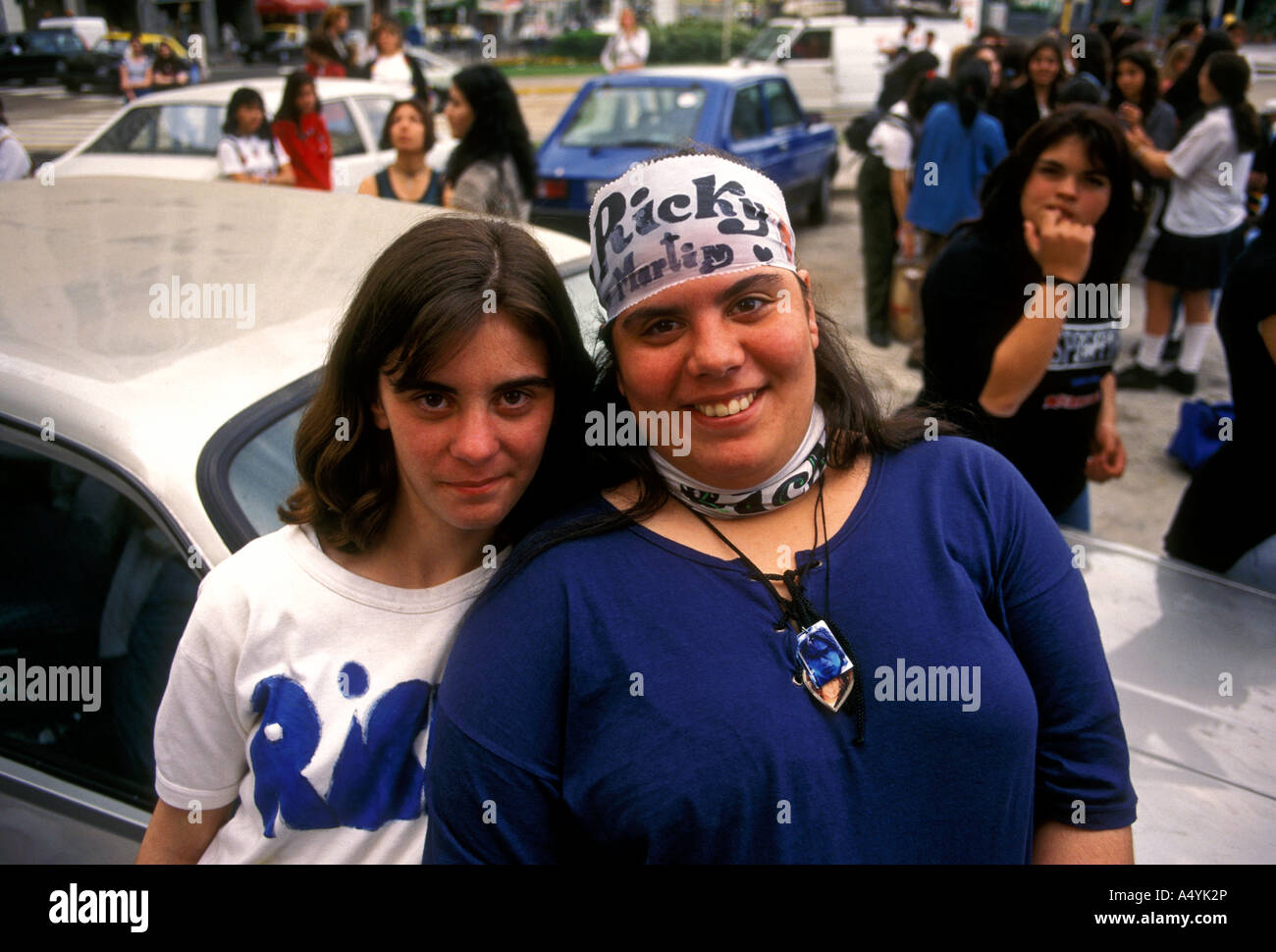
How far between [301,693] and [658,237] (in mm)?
755

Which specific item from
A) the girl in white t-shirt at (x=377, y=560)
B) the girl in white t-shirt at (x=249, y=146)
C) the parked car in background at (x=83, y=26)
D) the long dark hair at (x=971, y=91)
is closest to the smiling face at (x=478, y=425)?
the girl in white t-shirt at (x=377, y=560)

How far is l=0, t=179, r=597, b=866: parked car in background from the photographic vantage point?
67.7 inches

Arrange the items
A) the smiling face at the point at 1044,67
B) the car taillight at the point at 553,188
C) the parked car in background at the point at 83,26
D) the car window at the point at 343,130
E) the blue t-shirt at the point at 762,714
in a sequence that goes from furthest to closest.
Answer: the parked car in background at the point at 83,26 < the car taillight at the point at 553,188 < the car window at the point at 343,130 < the smiling face at the point at 1044,67 < the blue t-shirt at the point at 762,714

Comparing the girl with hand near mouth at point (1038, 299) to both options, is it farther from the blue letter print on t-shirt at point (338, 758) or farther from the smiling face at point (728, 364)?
the blue letter print on t-shirt at point (338, 758)

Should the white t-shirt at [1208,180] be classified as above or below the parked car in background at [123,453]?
above

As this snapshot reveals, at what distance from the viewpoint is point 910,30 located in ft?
36.3

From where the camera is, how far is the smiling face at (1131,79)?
23.9 ft

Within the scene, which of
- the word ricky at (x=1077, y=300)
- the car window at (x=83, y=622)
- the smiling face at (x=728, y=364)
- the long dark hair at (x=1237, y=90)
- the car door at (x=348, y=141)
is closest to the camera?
the smiling face at (x=728, y=364)

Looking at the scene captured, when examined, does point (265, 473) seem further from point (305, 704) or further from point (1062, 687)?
point (1062, 687)

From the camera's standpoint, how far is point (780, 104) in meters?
10.4

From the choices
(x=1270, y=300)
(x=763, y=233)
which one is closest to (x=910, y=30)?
(x=1270, y=300)

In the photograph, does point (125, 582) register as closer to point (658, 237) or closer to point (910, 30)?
point (658, 237)

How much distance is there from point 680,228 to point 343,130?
783 centimetres

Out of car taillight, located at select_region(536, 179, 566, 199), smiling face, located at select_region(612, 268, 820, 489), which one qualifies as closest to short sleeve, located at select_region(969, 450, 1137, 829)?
smiling face, located at select_region(612, 268, 820, 489)
